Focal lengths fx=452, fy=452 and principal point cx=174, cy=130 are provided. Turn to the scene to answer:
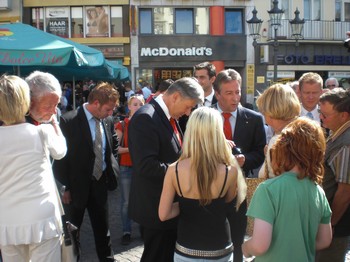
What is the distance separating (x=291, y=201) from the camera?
2.30 m

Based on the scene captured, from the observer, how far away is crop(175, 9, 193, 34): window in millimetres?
23938

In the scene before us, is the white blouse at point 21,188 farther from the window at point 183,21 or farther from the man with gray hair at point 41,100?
the window at point 183,21

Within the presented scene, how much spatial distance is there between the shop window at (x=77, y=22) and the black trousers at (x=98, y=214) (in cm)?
2019

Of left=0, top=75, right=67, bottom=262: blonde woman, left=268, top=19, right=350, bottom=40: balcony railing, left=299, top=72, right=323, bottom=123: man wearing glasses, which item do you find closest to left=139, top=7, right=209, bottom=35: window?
left=268, top=19, right=350, bottom=40: balcony railing

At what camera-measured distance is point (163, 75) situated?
24172 millimetres

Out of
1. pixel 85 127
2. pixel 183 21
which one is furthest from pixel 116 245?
pixel 183 21

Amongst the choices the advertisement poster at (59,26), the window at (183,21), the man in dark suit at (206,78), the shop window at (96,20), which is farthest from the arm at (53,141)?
the advertisement poster at (59,26)

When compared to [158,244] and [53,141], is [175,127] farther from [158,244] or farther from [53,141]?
[53,141]

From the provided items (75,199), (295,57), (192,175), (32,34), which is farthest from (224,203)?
(295,57)

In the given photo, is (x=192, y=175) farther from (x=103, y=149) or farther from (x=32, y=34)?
(x=32, y=34)

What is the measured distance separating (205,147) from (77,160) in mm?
1966

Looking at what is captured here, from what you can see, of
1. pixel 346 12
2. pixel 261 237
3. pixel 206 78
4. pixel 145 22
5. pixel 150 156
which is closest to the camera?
pixel 261 237

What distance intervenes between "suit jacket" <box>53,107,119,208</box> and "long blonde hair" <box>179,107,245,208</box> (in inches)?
72.3

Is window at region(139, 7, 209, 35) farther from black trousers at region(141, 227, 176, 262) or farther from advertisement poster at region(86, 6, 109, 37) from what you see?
black trousers at region(141, 227, 176, 262)
